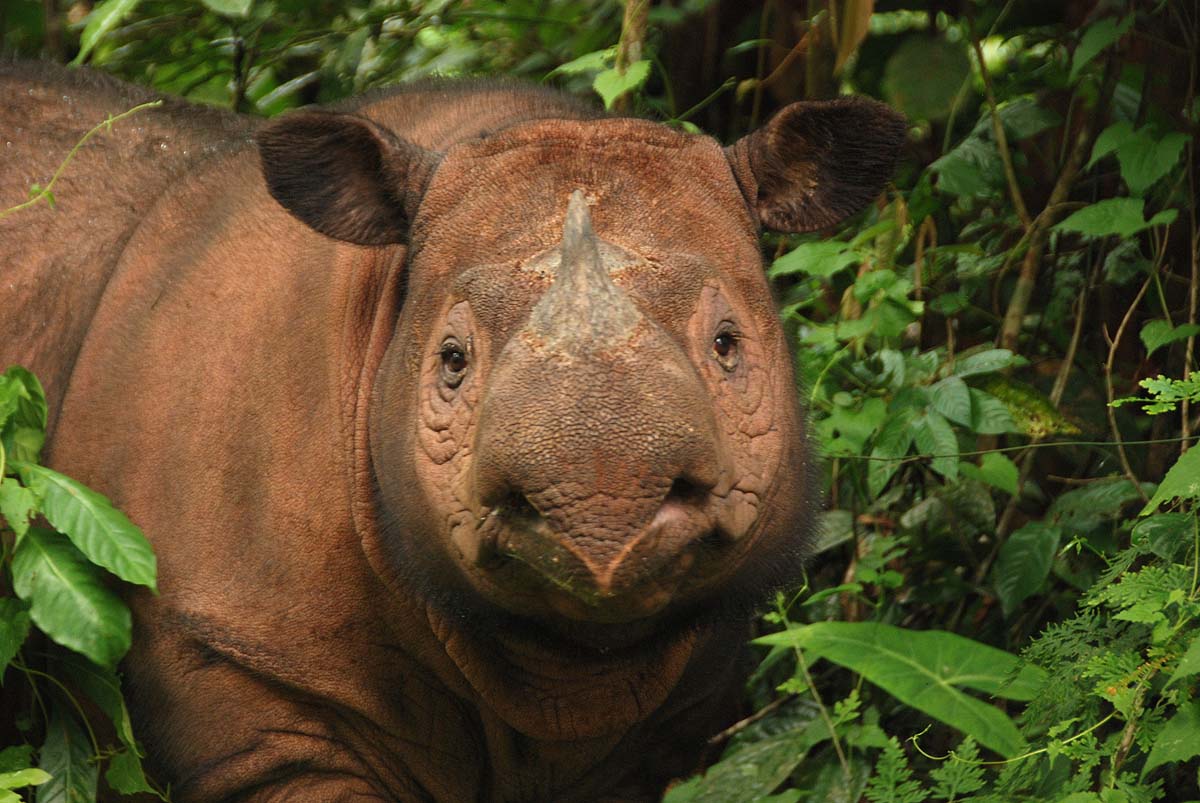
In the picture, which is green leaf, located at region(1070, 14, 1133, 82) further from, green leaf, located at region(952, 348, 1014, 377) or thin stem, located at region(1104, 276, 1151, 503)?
green leaf, located at region(952, 348, 1014, 377)

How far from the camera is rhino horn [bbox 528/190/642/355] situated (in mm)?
2828

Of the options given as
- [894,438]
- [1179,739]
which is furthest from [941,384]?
[1179,739]

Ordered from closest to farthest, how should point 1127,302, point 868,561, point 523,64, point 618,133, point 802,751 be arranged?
point 618,133
point 802,751
point 868,561
point 1127,302
point 523,64

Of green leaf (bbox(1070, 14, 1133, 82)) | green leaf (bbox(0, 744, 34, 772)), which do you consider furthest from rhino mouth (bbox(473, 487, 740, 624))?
green leaf (bbox(1070, 14, 1133, 82))

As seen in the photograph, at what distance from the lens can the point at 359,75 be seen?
258 inches

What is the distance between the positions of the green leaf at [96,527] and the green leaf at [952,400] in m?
2.19

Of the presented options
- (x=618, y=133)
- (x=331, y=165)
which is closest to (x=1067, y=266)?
(x=618, y=133)

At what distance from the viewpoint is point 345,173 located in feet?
12.2

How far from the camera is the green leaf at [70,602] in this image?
3539 mm

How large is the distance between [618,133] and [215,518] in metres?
1.18

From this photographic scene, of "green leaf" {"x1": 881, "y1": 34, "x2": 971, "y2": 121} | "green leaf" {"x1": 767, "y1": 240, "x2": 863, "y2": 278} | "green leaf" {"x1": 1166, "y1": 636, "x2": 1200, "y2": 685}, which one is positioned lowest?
"green leaf" {"x1": 881, "y1": 34, "x2": 971, "y2": 121}

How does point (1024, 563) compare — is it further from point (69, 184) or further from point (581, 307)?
point (69, 184)

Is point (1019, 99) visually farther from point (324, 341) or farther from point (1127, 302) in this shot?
point (324, 341)

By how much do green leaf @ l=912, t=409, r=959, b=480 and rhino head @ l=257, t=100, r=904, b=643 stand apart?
3.08ft
